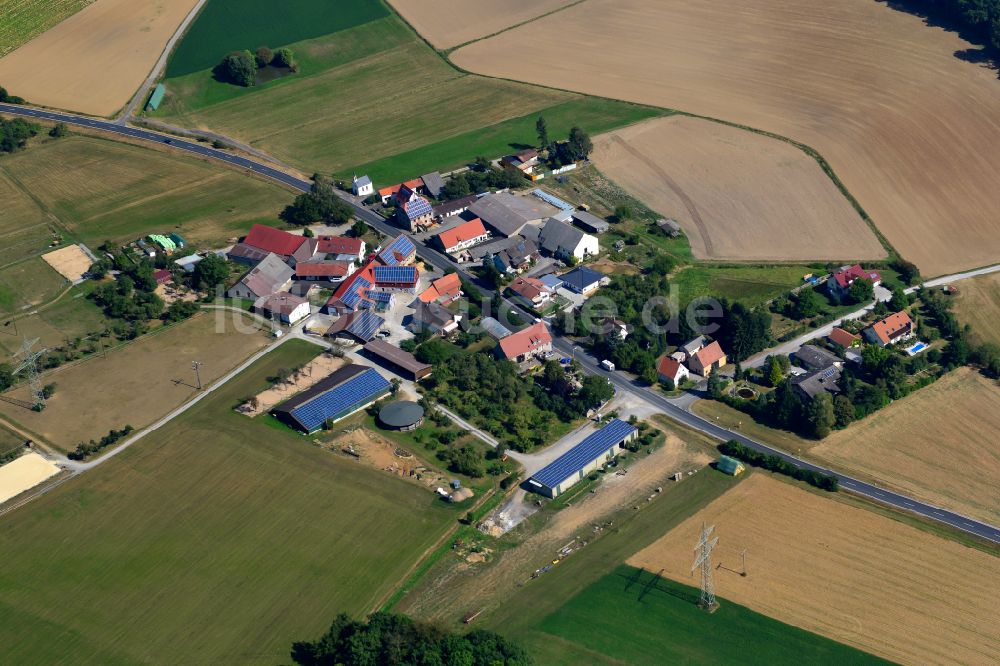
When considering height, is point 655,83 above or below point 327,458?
above

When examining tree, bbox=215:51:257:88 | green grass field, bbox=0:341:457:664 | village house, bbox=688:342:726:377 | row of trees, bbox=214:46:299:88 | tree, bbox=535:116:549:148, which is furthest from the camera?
row of trees, bbox=214:46:299:88

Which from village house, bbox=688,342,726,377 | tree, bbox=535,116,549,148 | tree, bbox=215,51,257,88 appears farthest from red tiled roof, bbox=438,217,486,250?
tree, bbox=215,51,257,88

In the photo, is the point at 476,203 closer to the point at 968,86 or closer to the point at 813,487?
the point at 813,487

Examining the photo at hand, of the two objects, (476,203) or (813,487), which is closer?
(813,487)

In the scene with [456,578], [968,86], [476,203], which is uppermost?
[968,86]

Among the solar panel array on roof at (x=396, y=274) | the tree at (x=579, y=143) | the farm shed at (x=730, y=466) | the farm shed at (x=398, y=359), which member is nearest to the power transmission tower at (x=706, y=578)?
the farm shed at (x=730, y=466)

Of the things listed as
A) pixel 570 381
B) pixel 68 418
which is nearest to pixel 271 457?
pixel 68 418

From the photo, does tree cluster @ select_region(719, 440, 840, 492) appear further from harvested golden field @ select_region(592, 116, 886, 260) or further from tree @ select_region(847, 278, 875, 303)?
harvested golden field @ select_region(592, 116, 886, 260)

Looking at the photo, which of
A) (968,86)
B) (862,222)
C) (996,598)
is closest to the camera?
(996,598)
